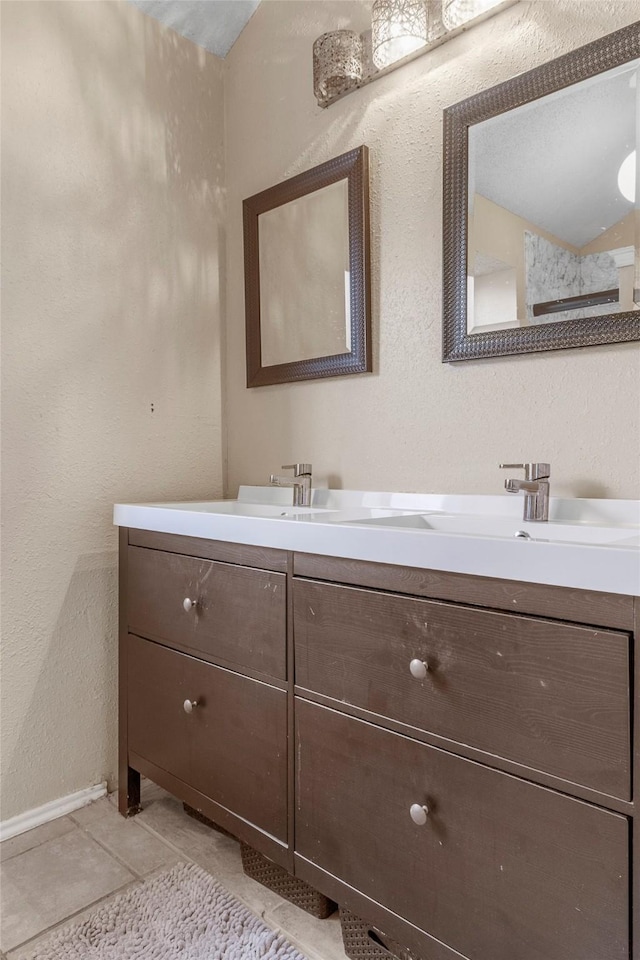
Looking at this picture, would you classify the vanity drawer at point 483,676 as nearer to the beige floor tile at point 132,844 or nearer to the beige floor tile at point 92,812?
the beige floor tile at point 132,844

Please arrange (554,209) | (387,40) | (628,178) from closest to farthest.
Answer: (628,178) < (554,209) < (387,40)

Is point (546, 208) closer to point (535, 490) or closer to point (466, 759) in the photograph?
point (535, 490)

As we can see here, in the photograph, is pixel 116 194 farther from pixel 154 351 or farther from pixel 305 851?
pixel 305 851

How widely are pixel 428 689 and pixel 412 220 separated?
1.12m

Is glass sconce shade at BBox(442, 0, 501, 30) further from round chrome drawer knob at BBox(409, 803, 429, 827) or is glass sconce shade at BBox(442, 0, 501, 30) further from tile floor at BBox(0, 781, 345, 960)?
tile floor at BBox(0, 781, 345, 960)

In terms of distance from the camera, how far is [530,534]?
1.20m

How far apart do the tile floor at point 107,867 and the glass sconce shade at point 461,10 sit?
1918 millimetres

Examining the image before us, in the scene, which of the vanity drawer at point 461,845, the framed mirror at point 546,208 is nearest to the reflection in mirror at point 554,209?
the framed mirror at point 546,208

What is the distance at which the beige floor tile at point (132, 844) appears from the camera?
1428mm

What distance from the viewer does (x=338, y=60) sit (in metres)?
1.59

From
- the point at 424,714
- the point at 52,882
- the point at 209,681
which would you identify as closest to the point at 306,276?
the point at 209,681

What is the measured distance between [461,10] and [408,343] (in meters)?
0.73

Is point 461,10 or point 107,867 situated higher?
point 461,10

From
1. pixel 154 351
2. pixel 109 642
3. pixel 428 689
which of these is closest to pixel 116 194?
pixel 154 351
